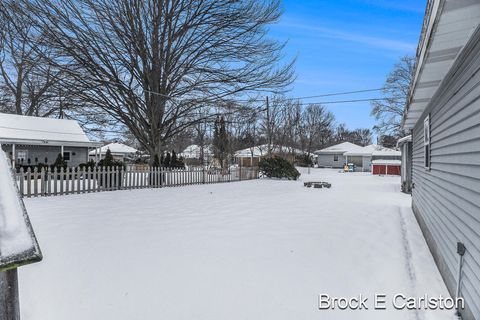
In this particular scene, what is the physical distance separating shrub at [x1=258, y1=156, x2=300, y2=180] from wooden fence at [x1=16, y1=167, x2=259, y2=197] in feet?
9.05

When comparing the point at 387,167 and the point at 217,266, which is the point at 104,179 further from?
the point at 387,167

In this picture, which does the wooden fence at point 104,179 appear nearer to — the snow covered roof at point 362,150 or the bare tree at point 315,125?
the snow covered roof at point 362,150

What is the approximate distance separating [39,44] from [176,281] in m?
14.0

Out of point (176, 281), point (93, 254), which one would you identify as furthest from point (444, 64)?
point (93, 254)

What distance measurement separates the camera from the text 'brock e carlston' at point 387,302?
10.2ft

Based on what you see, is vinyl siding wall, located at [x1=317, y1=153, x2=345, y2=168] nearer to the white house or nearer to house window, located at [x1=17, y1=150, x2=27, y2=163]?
the white house

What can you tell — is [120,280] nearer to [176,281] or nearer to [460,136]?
[176,281]

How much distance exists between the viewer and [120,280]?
3564 millimetres

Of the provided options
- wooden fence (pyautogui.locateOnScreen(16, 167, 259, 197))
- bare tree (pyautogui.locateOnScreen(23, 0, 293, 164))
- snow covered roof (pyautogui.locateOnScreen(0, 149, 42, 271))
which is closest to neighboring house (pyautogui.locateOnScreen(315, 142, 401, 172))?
wooden fence (pyautogui.locateOnScreen(16, 167, 259, 197))

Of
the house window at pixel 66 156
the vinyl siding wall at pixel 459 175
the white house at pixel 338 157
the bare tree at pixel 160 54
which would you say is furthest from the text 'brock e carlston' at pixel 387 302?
the white house at pixel 338 157

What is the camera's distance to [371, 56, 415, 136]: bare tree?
98.6 ft

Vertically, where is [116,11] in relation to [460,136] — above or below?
above

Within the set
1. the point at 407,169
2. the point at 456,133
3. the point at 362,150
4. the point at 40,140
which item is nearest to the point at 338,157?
the point at 362,150

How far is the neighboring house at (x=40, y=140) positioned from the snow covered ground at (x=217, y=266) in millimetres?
13706
